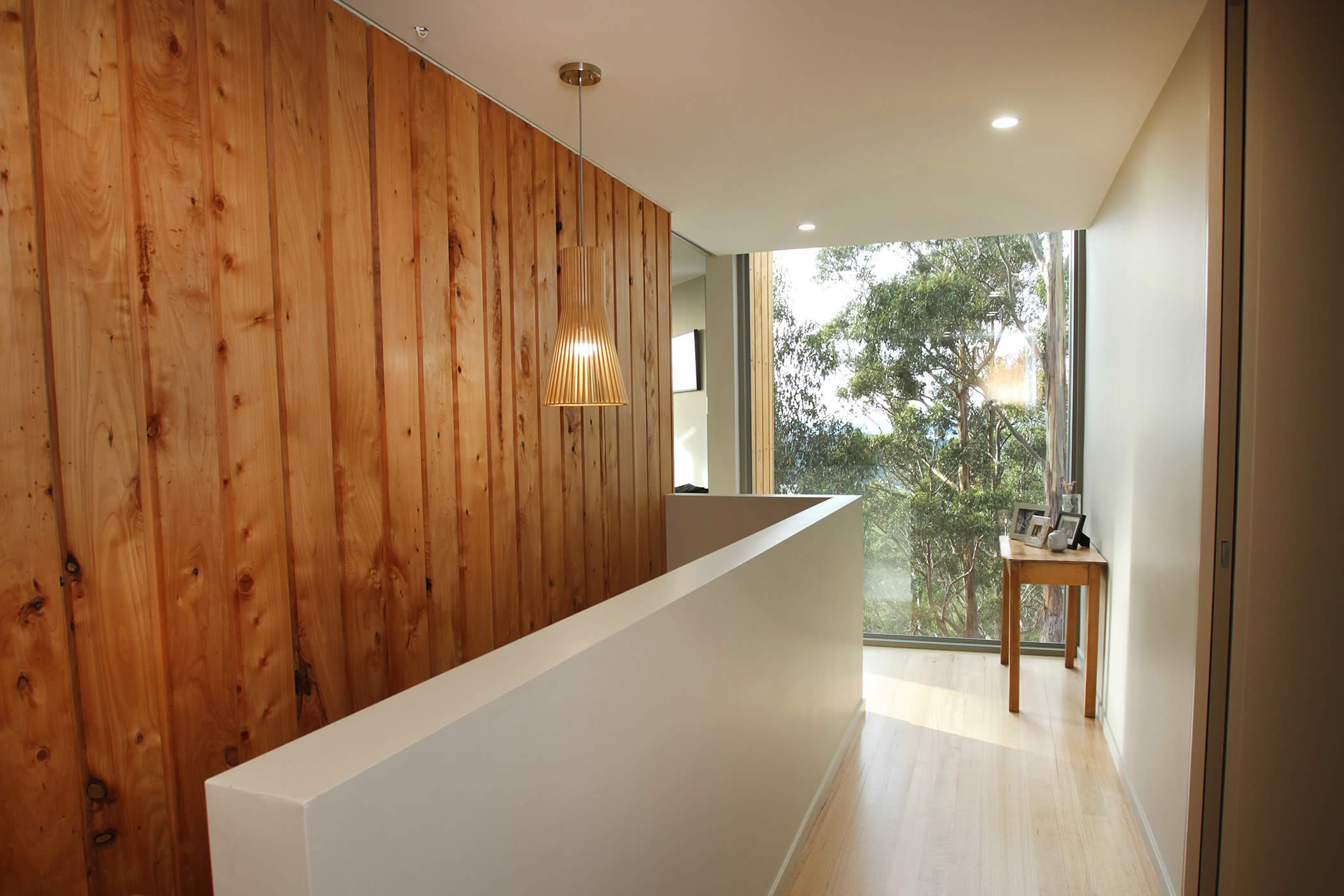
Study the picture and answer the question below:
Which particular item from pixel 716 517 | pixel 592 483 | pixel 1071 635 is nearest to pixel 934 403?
pixel 1071 635

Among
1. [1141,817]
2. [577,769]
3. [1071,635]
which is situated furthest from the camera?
[1071,635]

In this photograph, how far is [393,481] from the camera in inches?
85.0

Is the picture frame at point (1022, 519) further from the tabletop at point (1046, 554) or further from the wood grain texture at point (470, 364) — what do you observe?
the wood grain texture at point (470, 364)

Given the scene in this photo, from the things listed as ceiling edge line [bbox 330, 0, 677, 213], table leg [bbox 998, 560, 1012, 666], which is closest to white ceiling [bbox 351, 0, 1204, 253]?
ceiling edge line [bbox 330, 0, 677, 213]

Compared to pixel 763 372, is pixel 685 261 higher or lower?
higher

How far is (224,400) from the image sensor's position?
5.47ft

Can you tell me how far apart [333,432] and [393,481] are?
9.7 inches

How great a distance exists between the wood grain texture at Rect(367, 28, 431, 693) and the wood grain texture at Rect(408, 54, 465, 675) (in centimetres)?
3

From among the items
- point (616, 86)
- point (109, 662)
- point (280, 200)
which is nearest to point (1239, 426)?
point (616, 86)

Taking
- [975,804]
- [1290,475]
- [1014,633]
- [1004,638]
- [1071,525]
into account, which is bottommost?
[975,804]

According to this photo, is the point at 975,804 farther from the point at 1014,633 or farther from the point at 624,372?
the point at 624,372

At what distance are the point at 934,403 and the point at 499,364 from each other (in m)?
2.90

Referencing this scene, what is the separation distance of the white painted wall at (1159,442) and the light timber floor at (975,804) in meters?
0.13

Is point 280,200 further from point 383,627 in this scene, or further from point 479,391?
point 383,627
